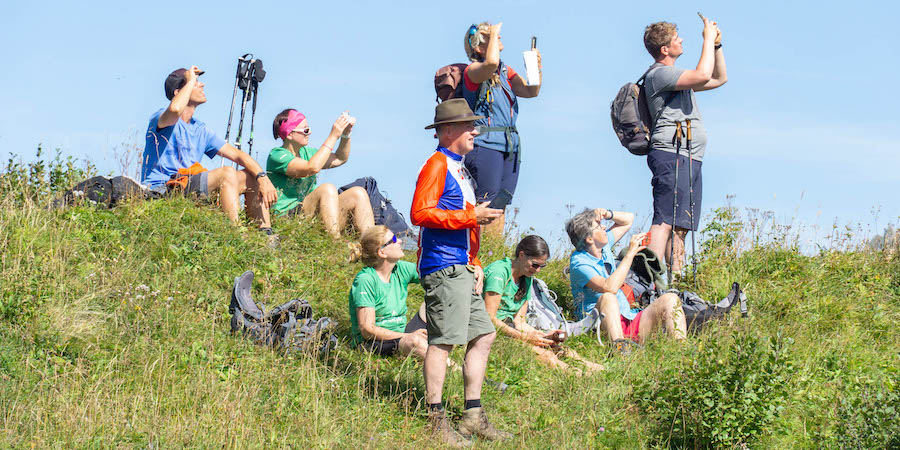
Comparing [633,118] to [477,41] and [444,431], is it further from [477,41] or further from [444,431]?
[444,431]

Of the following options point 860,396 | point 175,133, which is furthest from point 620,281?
point 175,133

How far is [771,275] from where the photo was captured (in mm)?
→ 9500

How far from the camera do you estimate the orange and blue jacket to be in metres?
5.52

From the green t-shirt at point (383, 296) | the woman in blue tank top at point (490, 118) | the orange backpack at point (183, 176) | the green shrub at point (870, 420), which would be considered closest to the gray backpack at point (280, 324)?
the green t-shirt at point (383, 296)

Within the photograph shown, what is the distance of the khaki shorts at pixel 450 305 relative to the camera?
18.2 ft

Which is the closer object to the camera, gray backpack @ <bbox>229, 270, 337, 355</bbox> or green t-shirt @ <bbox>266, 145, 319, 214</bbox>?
gray backpack @ <bbox>229, 270, 337, 355</bbox>

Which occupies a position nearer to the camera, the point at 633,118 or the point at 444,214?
the point at 444,214

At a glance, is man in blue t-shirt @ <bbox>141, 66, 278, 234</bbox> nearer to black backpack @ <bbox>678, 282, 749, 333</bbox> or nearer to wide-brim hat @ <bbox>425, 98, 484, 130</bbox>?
wide-brim hat @ <bbox>425, 98, 484, 130</bbox>

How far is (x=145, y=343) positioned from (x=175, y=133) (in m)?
3.37

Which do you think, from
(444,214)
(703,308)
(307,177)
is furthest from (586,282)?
(307,177)

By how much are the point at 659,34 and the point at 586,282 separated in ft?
8.19

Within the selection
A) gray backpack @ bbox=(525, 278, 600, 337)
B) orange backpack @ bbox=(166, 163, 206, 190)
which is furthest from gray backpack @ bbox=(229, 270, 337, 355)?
orange backpack @ bbox=(166, 163, 206, 190)

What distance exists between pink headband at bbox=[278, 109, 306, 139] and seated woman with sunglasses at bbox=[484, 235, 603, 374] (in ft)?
9.39

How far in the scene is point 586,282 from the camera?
8.18 meters
